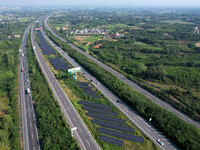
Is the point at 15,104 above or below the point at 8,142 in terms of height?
above

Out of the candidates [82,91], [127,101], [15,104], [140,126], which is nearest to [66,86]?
[82,91]

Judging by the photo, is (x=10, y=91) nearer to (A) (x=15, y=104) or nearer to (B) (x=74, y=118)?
(A) (x=15, y=104)

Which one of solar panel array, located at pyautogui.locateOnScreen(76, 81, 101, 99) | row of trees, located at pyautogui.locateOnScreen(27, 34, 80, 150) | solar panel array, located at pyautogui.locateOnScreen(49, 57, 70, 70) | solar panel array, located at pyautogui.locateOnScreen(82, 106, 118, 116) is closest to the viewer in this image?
row of trees, located at pyautogui.locateOnScreen(27, 34, 80, 150)

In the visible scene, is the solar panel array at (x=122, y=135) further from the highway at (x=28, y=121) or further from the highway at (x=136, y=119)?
the highway at (x=28, y=121)

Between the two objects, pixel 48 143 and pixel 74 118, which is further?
pixel 74 118

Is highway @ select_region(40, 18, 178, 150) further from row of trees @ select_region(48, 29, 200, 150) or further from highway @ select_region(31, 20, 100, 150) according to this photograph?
highway @ select_region(31, 20, 100, 150)

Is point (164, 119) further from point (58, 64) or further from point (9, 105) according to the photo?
point (58, 64)

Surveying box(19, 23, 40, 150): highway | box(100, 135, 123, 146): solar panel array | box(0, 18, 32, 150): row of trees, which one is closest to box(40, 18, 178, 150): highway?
box(100, 135, 123, 146): solar panel array
